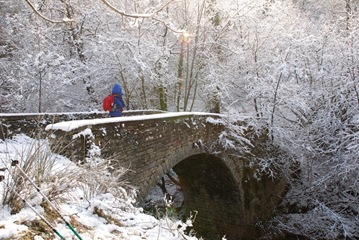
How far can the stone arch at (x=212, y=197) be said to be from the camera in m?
11.1

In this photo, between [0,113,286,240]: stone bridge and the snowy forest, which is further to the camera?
the snowy forest

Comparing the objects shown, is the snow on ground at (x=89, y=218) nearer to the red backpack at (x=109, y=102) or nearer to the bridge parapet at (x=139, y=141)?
the bridge parapet at (x=139, y=141)

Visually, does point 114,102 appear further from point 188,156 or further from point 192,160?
point 192,160

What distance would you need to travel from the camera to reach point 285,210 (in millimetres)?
11938

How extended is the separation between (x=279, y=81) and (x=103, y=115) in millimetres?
6050

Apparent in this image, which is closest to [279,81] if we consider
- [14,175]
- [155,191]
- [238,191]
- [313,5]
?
[238,191]

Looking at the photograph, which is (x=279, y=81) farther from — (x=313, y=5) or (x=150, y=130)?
(x=313, y=5)

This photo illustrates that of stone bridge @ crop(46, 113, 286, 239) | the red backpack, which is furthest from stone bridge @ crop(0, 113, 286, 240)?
the red backpack

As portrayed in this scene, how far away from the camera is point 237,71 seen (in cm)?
1362

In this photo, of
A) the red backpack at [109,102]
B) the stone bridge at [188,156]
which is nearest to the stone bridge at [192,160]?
the stone bridge at [188,156]

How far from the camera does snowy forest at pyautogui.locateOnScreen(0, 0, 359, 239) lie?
10.4 m

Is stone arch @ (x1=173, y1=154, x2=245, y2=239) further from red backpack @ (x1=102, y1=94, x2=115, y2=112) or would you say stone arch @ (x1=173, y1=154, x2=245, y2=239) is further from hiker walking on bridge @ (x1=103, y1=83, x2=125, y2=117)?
red backpack @ (x1=102, y1=94, x2=115, y2=112)

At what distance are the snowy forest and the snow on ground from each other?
7209 millimetres

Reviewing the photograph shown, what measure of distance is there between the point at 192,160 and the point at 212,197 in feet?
7.33
